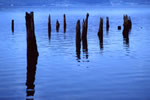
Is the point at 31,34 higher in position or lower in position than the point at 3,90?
higher

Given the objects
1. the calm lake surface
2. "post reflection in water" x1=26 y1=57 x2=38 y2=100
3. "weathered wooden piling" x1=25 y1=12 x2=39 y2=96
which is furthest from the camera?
"weathered wooden piling" x1=25 y1=12 x2=39 y2=96

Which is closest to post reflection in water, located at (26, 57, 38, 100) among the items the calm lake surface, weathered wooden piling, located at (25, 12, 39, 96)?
weathered wooden piling, located at (25, 12, 39, 96)

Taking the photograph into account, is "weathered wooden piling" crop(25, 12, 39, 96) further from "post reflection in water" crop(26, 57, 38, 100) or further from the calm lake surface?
the calm lake surface

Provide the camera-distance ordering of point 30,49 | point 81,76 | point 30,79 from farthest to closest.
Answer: point 30,49
point 81,76
point 30,79

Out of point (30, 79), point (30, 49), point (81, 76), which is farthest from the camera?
point (30, 49)

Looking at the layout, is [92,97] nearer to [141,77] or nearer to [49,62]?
[141,77]

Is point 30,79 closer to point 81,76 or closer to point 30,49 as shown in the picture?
point 81,76

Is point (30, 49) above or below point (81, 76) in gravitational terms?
above

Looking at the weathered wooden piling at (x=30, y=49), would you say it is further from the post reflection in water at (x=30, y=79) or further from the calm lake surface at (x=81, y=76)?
the calm lake surface at (x=81, y=76)

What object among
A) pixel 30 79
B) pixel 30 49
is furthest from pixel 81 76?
pixel 30 49

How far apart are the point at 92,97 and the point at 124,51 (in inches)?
519

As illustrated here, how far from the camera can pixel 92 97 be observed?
13039 mm

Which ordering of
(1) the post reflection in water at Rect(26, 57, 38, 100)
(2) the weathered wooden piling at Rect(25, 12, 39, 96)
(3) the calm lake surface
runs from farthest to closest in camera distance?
1. (2) the weathered wooden piling at Rect(25, 12, 39, 96)
2. (1) the post reflection in water at Rect(26, 57, 38, 100)
3. (3) the calm lake surface

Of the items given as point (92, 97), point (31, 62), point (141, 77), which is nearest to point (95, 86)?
point (92, 97)
